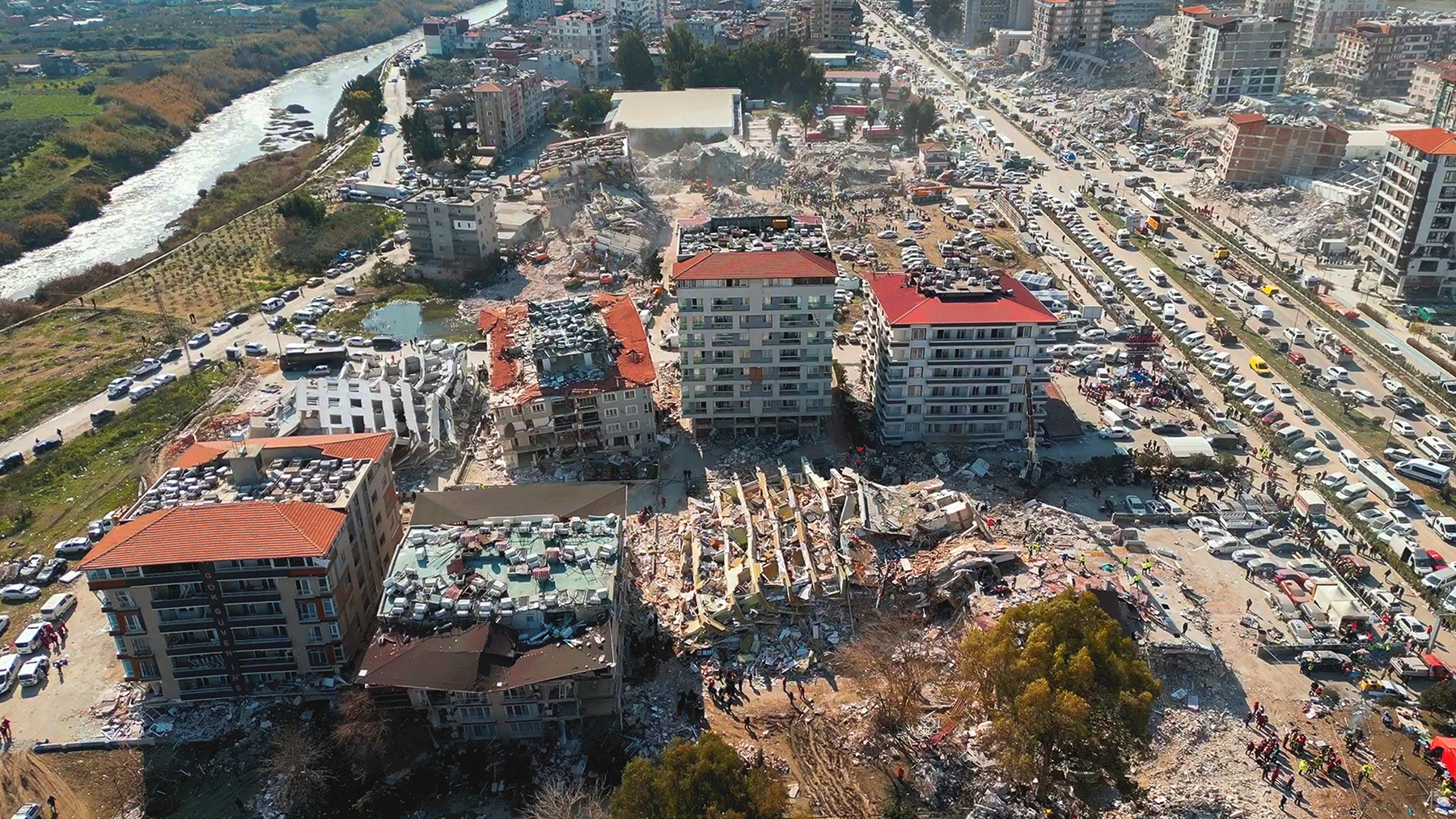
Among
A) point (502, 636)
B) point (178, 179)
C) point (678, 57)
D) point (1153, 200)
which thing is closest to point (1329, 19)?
point (1153, 200)

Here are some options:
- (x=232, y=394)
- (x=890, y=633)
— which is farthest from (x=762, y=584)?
(x=232, y=394)

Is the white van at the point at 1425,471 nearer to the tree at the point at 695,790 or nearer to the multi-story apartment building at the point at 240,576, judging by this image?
the tree at the point at 695,790

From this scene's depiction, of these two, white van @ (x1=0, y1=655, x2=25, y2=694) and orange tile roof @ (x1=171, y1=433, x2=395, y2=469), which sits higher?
orange tile roof @ (x1=171, y1=433, x2=395, y2=469)

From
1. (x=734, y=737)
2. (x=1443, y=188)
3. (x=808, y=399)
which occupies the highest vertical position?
(x=1443, y=188)

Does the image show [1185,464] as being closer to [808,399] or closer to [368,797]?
[808,399]

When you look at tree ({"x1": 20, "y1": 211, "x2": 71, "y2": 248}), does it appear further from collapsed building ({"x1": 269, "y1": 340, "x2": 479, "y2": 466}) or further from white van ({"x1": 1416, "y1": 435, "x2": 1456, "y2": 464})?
white van ({"x1": 1416, "y1": 435, "x2": 1456, "y2": 464})

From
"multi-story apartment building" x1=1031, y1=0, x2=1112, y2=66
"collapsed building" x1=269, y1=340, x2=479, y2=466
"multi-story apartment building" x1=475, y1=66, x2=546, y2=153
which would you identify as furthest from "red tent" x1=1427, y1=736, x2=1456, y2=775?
"multi-story apartment building" x1=1031, y1=0, x2=1112, y2=66
